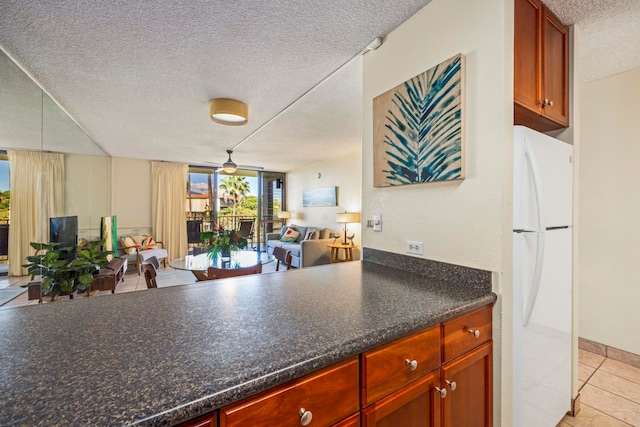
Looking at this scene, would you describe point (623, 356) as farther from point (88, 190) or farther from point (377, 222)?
point (88, 190)

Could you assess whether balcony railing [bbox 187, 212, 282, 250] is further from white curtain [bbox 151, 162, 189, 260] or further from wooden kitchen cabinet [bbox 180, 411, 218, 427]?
wooden kitchen cabinet [bbox 180, 411, 218, 427]

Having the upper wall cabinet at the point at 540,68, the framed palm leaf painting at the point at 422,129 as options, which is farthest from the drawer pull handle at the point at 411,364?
the upper wall cabinet at the point at 540,68

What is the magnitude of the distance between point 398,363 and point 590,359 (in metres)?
2.51

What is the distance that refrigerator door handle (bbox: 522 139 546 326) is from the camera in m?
1.30

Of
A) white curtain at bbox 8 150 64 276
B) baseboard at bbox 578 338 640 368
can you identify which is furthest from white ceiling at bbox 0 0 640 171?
baseboard at bbox 578 338 640 368

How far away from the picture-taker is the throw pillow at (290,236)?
256 inches

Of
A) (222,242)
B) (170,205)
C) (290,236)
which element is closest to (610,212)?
(222,242)

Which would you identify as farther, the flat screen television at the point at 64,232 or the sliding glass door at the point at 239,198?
the sliding glass door at the point at 239,198

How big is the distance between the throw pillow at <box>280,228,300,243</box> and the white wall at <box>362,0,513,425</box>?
500 centimetres

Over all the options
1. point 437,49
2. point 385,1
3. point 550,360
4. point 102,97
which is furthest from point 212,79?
point 550,360

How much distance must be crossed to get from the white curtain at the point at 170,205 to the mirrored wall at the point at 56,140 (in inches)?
38.5

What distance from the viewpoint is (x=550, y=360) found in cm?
147

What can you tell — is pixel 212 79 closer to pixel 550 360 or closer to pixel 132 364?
pixel 132 364

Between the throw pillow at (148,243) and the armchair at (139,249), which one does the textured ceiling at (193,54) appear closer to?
the armchair at (139,249)
